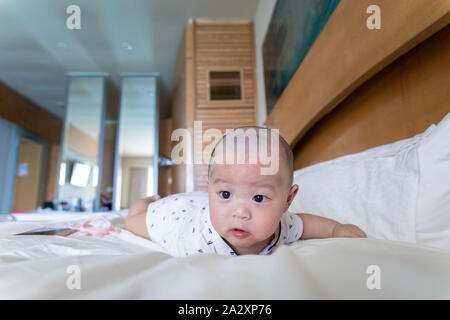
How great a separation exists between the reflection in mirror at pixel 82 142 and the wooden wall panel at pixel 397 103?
4.02 metres

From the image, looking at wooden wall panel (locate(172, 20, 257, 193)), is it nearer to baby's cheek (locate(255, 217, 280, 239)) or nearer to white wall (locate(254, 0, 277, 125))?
white wall (locate(254, 0, 277, 125))

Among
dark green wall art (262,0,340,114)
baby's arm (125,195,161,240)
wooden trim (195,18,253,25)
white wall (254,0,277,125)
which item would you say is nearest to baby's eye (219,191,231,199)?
baby's arm (125,195,161,240)

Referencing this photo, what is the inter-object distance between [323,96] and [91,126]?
4.24 m

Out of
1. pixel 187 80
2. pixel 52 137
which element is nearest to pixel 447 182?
pixel 187 80

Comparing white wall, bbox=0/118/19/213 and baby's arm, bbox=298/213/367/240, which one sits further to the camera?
white wall, bbox=0/118/19/213

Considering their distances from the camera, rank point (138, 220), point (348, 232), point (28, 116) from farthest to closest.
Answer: point (28, 116) < point (138, 220) < point (348, 232)

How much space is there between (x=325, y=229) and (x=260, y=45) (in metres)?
2.37

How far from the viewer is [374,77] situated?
2.98 feet

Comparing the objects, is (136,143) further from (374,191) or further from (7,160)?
(374,191)

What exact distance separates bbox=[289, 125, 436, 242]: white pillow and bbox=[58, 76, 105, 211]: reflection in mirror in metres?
4.10

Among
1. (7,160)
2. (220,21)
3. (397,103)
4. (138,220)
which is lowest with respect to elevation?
(138,220)

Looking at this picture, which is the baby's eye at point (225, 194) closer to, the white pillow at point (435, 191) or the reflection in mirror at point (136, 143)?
the white pillow at point (435, 191)

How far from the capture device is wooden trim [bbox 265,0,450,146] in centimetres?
59

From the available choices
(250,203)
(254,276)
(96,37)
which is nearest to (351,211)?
(250,203)
